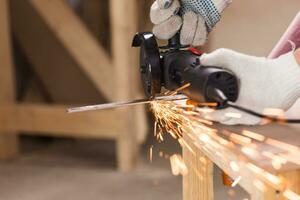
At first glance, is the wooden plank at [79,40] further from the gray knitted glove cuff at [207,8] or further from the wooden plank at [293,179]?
the wooden plank at [293,179]

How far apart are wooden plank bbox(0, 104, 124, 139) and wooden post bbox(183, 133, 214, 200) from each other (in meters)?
1.32

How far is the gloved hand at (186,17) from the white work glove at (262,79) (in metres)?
0.22

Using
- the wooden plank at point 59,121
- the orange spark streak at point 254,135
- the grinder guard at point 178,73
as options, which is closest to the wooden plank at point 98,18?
the wooden plank at point 59,121

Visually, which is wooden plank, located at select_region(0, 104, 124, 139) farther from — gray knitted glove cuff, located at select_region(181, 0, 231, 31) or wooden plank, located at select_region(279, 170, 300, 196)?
wooden plank, located at select_region(279, 170, 300, 196)

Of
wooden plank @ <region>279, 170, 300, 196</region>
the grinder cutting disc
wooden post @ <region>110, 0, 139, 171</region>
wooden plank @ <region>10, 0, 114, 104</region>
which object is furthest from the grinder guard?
wooden plank @ <region>10, 0, 114, 104</region>

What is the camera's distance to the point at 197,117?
0.83m

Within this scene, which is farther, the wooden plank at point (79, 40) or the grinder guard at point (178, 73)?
the wooden plank at point (79, 40)

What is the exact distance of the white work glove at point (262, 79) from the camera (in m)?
0.67

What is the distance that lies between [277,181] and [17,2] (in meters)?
2.44

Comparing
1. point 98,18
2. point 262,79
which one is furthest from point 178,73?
point 98,18

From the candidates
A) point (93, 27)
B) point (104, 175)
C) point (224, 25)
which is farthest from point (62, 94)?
point (224, 25)

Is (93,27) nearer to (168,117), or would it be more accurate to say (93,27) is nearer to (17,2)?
(17,2)

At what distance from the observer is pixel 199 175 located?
0.90 metres

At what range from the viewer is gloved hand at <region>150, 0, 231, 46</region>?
0.89 meters
